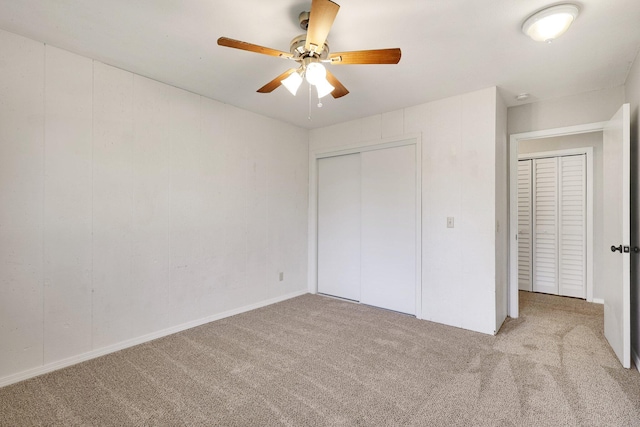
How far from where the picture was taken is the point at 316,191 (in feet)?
14.7

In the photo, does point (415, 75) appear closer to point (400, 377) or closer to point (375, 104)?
point (375, 104)

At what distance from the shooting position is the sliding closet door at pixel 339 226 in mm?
4137

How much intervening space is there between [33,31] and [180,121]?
116 cm

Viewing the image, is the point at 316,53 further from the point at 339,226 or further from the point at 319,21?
the point at 339,226

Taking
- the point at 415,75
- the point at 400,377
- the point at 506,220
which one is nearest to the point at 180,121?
the point at 415,75

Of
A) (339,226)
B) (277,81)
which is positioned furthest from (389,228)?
(277,81)

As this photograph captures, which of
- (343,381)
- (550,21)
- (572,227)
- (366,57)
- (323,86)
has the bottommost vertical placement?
(343,381)

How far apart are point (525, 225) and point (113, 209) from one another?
5.26 meters

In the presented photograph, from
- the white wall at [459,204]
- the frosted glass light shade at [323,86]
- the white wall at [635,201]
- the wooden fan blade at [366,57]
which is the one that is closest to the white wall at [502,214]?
the white wall at [459,204]

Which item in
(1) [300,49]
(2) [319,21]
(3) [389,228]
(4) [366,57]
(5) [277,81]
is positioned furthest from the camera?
(3) [389,228]

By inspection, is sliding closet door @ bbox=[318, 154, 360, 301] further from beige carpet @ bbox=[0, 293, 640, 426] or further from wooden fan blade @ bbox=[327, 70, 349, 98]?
wooden fan blade @ bbox=[327, 70, 349, 98]

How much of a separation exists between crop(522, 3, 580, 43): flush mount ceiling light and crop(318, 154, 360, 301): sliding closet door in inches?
92.9

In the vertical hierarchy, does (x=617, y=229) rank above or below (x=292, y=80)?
below

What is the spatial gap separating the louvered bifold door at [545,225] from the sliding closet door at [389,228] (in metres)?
2.34
